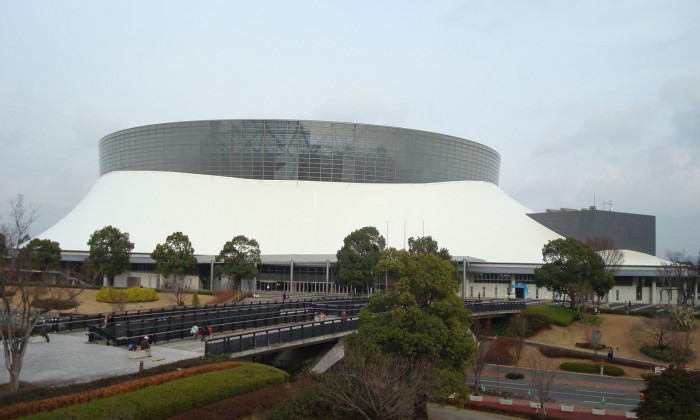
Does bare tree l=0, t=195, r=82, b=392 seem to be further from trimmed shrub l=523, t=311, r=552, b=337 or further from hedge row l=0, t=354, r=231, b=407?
trimmed shrub l=523, t=311, r=552, b=337

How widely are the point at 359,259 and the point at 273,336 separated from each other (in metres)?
27.4

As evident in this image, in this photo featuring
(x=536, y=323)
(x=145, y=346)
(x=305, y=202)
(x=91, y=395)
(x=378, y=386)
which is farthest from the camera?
(x=305, y=202)

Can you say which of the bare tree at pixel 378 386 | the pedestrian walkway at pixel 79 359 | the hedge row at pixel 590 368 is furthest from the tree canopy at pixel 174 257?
the bare tree at pixel 378 386

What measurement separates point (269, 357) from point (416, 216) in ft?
134

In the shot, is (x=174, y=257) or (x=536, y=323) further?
(x=174, y=257)

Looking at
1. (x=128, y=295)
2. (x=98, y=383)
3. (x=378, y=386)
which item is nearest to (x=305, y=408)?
(x=378, y=386)

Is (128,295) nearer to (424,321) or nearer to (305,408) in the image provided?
(424,321)

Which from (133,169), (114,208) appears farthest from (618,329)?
(133,169)

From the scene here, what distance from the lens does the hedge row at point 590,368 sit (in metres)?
32.4

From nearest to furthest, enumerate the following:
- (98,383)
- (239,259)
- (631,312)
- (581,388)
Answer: (98,383) < (581,388) < (631,312) < (239,259)

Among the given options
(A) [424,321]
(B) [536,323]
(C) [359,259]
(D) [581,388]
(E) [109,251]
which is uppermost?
(E) [109,251]

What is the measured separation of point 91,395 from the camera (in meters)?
13.1

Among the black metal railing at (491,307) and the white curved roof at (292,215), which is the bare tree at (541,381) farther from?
the white curved roof at (292,215)

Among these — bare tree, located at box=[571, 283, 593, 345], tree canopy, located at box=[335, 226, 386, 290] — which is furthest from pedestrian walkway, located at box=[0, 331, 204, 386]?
bare tree, located at box=[571, 283, 593, 345]
